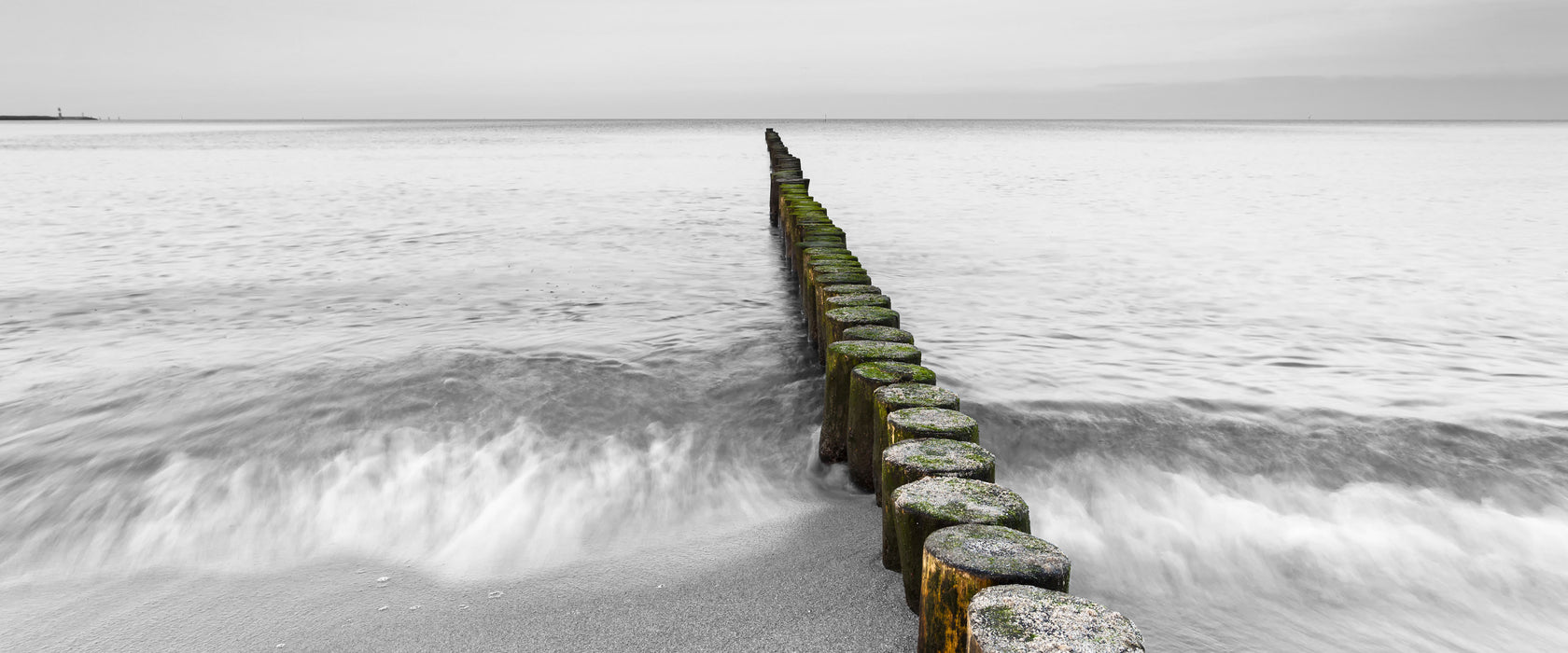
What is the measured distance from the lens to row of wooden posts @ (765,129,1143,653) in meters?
1.75

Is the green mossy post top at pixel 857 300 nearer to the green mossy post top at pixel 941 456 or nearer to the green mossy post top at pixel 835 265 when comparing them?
the green mossy post top at pixel 835 265

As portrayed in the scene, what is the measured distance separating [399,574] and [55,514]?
1.77m

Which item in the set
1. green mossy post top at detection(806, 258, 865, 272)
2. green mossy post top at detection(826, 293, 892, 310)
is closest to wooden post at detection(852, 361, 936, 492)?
green mossy post top at detection(826, 293, 892, 310)

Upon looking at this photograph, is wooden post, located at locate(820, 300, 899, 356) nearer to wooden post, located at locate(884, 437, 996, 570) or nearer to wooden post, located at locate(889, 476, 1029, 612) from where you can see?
wooden post, located at locate(884, 437, 996, 570)

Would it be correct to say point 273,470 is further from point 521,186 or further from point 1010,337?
point 521,186

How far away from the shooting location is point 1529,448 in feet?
14.3

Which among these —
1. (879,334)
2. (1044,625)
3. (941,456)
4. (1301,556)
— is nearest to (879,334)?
(879,334)

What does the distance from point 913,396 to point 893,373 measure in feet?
0.88

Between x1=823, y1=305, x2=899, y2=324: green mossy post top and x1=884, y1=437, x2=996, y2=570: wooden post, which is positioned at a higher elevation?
x1=884, y1=437, x2=996, y2=570: wooden post

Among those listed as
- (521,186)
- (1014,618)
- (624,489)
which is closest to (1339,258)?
(624,489)

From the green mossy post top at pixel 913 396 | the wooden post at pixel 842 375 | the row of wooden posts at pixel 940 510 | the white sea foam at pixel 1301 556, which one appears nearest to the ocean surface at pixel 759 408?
the white sea foam at pixel 1301 556

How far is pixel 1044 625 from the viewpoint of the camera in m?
1.72

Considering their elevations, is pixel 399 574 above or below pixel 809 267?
below

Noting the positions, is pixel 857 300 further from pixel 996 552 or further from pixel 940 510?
pixel 996 552
